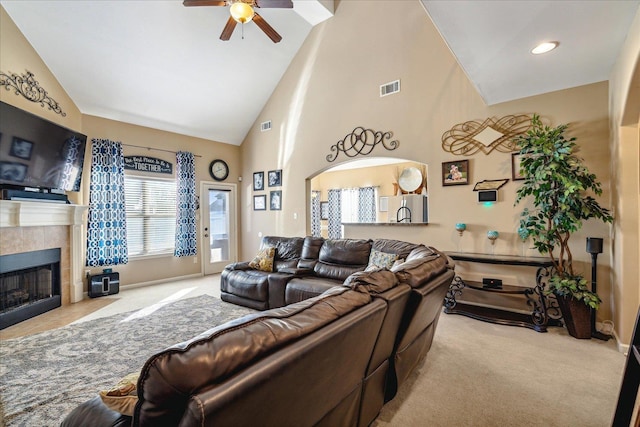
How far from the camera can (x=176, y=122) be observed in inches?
238

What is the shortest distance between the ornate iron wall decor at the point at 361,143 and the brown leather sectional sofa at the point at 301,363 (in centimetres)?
309

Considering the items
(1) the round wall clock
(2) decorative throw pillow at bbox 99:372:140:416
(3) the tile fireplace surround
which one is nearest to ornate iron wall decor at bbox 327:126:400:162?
(1) the round wall clock

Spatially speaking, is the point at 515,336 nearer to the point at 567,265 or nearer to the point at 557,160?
the point at 567,265

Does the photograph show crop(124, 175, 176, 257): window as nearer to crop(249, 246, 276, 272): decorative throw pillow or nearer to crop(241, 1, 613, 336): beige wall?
crop(241, 1, 613, 336): beige wall

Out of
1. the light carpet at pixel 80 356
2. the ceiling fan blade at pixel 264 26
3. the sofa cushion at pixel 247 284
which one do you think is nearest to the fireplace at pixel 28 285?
the light carpet at pixel 80 356

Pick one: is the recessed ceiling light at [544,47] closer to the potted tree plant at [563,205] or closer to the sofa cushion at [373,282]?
the potted tree plant at [563,205]

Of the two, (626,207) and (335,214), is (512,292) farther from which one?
(335,214)

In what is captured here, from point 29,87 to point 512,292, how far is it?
6416mm

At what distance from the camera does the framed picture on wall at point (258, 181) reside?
6.82 m

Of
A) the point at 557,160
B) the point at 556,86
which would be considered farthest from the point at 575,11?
the point at 556,86

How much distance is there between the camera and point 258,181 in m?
6.91

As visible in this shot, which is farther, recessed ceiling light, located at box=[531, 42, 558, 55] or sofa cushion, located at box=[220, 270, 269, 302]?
sofa cushion, located at box=[220, 270, 269, 302]

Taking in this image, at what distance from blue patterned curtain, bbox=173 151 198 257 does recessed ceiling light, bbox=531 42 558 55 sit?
5.75 meters

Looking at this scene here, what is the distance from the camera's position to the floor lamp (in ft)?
10.1
